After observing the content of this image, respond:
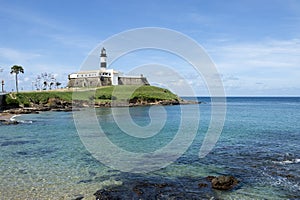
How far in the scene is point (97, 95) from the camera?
119 metres

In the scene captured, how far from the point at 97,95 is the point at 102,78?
22.2 meters

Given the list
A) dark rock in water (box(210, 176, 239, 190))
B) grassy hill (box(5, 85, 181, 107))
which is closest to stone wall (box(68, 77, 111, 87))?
grassy hill (box(5, 85, 181, 107))

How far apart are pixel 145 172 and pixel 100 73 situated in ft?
402

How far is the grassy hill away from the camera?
91375 mm

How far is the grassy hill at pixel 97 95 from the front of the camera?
91.4 m

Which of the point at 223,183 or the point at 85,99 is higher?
the point at 85,99

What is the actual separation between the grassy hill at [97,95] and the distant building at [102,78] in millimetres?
8477

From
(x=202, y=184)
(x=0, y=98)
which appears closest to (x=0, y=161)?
(x=202, y=184)

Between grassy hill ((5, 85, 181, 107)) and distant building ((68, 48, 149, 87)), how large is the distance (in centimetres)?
848

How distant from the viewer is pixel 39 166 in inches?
889

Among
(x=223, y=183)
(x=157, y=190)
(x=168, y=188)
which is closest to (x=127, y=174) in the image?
(x=157, y=190)

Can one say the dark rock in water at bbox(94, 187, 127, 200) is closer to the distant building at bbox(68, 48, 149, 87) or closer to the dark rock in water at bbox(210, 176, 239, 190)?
the dark rock in water at bbox(210, 176, 239, 190)

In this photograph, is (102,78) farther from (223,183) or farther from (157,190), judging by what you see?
(223,183)

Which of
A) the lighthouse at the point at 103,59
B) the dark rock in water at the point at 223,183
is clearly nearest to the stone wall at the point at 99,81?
the lighthouse at the point at 103,59
